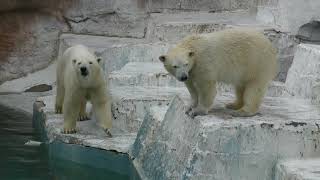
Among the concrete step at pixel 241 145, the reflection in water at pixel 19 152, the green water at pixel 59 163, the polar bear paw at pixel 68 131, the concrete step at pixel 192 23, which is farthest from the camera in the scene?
the concrete step at pixel 192 23

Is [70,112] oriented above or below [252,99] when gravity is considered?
below

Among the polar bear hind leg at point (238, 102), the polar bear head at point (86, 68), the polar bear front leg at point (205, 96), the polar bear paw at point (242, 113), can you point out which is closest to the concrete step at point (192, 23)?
the polar bear head at point (86, 68)

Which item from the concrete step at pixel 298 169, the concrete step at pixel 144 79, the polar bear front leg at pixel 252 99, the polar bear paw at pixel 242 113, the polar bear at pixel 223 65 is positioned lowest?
the concrete step at pixel 144 79

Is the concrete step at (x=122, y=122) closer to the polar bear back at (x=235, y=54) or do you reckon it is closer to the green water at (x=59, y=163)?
the green water at (x=59, y=163)

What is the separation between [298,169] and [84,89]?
3.18 m

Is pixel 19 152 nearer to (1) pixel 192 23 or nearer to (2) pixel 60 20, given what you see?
(1) pixel 192 23

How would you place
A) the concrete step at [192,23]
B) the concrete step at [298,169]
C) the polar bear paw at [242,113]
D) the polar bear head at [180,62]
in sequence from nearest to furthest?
the concrete step at [298,169]
the polar bear head at [180,62]
the polar bear paw at [242,113]
the concrete step at [192,23]

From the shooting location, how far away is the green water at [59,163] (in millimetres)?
6883

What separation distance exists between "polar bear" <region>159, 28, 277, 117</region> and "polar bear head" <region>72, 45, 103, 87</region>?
185 cm

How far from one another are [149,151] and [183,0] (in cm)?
669

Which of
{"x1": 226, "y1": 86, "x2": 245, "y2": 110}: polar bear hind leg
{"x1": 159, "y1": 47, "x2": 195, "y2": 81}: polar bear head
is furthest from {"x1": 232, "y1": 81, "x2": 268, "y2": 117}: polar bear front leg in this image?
{"x1": 159, "y1": 47, "x2": 195, "y2": 81}: polar bear head

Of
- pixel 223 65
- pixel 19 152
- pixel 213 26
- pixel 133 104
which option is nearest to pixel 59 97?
pixel 19 152

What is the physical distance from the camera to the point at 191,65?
5.24m

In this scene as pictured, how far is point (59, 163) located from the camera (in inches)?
292
